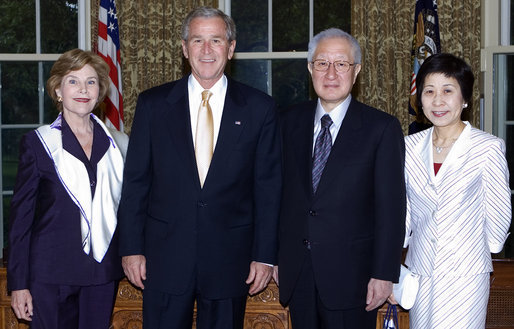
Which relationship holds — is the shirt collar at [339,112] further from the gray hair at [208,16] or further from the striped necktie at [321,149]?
the gray hair at [208,16]

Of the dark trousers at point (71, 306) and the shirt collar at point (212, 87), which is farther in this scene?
the shirt collar at point (212, 87)

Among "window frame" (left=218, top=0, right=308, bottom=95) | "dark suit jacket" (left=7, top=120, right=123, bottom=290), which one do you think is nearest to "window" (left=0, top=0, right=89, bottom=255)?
"window frame" (left=218, top=0, right=308, bottom=95)

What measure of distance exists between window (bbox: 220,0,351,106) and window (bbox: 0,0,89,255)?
1447 mm

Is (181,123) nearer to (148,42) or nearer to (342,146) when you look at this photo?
(342,146)

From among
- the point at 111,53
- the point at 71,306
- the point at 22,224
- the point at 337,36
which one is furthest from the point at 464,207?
the point at 111,53

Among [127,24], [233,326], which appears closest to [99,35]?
[127,24]

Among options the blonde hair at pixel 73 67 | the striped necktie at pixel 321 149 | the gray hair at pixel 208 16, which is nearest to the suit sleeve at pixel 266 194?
the striped necktie at pixel 321 149

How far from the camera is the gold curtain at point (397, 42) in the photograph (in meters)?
5.33

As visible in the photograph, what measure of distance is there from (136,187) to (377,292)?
1023 millimetres

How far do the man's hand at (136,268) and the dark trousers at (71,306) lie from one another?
0.13 meters

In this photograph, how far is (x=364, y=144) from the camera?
2.55m

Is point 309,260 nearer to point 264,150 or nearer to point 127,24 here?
point 264,150

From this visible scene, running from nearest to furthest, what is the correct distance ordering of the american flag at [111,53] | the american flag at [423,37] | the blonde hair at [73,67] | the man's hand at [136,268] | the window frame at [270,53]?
the man's hand at [136,268]
the blonde hair at [73,67]
the american flag at [423,37]
the american flag at [111,53]
the window frame at [270,53]

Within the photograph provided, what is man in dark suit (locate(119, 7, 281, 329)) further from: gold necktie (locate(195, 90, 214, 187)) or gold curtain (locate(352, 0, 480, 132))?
gold curtain (locate(352, 0, 480, 132))
